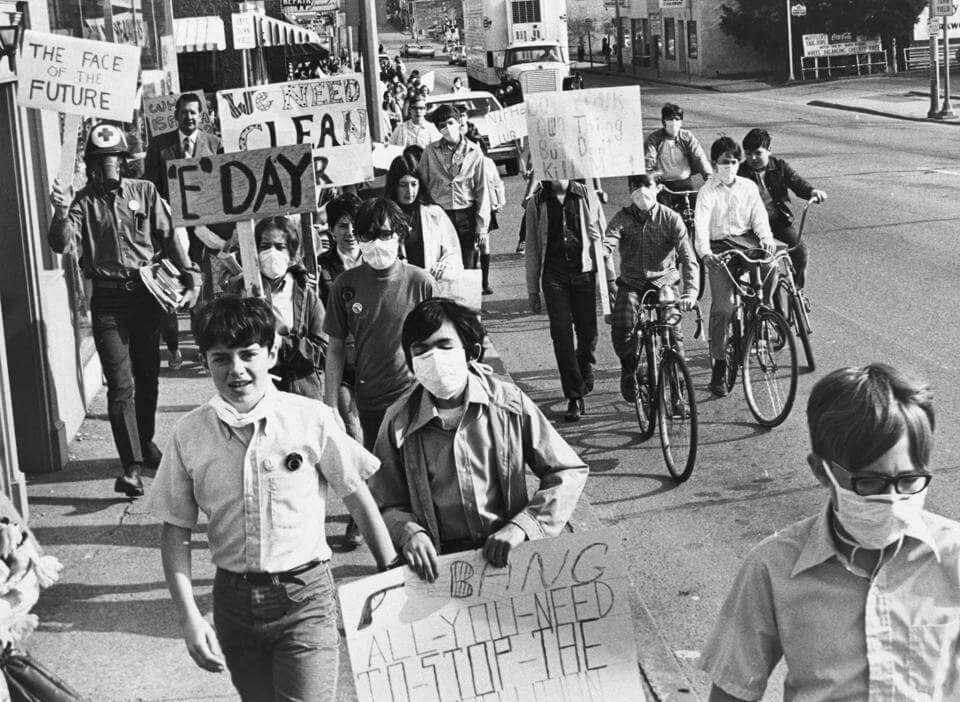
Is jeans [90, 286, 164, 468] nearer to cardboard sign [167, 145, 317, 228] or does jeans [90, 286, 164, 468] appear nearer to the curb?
cardboard sign [167, 145, 317, 228]

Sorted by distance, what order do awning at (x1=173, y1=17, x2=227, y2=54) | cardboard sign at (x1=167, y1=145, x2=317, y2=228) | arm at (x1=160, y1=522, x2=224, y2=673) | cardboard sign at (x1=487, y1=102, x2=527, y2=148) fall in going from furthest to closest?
awning at (x1=173, y1=17, x2=227, y2=54) → cardboard sign at (x1=487, y1=102, x2=527, y2=148) → cardboard sign at (x1=167, y1=145, x2=317, y2=228) → arm at (x1=160, y1=522, x2=224, y2=673)

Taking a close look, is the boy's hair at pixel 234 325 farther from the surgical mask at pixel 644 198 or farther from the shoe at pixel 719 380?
the shoe at pixel 719 380

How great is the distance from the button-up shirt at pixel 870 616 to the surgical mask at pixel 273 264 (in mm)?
5073

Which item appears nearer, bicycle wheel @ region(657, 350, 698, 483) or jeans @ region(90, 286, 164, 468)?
jeans @ region(90, 286, 164, 468)

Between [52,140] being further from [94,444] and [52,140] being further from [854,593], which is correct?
[854,593]

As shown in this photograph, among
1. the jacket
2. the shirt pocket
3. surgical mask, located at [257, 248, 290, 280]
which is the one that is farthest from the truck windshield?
the shirt pocket

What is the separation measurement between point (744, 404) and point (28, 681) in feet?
24.3

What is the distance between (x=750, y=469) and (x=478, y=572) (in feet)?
17.5

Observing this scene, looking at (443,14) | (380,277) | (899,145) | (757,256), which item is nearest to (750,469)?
(757,256)

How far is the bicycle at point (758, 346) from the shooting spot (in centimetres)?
1040

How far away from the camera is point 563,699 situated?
4.30 meters

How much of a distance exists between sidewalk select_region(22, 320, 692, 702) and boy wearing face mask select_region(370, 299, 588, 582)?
185 centimetres

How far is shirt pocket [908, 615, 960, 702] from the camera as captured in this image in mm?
2916

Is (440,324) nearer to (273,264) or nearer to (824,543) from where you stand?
(824,543)
